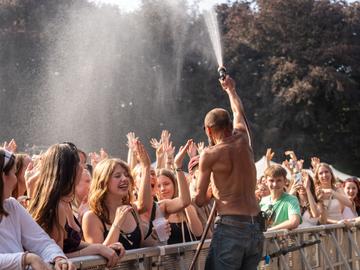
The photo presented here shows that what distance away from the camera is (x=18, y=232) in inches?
190

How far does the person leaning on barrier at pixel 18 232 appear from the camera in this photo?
473 cm

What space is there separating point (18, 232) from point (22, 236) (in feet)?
0.18

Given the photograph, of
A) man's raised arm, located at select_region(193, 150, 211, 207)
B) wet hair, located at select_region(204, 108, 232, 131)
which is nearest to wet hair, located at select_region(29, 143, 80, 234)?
man's raised arm, located at select_region(193, 150, 211, 207)

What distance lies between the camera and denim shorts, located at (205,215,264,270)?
6895 mm

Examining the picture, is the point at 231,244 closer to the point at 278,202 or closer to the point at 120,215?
the point at 120,215

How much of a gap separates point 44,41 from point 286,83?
12.3 m

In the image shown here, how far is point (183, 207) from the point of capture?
720cm

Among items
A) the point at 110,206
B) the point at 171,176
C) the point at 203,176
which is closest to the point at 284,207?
the point at 171,176

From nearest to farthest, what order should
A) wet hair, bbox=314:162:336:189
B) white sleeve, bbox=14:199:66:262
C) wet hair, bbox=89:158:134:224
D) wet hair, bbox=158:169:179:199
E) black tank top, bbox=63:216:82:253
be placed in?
1. white sleeve, bbox=14:199:66:262
2. black tank top, bbox=63:216:82:253
3. wet hair, bbox=89:158:134:224
4. wet hair, bbox=158:169:179:199
5. wet hair, bbox=314:162:336:189

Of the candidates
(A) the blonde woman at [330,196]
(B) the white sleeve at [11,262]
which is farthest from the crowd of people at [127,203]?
(A) the blonde woman at [330,196]

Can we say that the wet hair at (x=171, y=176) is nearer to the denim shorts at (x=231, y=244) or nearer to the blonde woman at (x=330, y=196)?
the denim shorts at (x=231, y=244)

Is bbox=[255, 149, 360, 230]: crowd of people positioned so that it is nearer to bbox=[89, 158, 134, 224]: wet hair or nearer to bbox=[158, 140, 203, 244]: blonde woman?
bbox=[158, 140, 203, 244]: blonde woman

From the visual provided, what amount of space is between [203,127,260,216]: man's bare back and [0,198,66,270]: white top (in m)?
2.28

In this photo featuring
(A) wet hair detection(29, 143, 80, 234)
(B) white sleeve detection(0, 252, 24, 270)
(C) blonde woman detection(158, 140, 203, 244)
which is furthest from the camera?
(C) blonde woman detection(158, 140, 203, 244)
